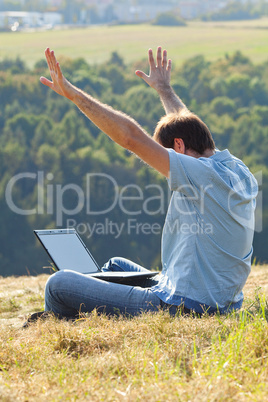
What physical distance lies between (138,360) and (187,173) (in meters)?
0.80

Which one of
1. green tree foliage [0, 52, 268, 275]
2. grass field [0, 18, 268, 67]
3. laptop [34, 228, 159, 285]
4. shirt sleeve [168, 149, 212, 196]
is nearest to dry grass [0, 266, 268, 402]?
shirt sleeve [168, 149, 212, 196]

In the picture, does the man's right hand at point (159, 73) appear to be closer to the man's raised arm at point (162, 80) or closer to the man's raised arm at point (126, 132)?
the man's raised arm at point (162, 80)

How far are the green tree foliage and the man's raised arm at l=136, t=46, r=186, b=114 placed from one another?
2737 centimetres

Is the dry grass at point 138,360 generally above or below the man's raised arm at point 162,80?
below

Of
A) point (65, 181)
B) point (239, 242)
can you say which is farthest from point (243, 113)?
point (239, 242)

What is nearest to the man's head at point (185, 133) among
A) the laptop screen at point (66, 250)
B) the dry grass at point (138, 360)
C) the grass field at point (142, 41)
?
the dry grass at point (138, 360)

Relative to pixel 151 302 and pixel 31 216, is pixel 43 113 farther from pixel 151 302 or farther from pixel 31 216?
pixel 151 302

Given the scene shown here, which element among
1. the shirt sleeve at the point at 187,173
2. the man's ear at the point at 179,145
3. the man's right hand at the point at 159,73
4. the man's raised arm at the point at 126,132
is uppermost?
the man's right hand at the point at 159,73

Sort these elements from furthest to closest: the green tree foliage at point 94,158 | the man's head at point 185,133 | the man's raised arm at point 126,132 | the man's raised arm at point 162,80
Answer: the green tree foliage at point 94,158, the man's raised arm at point 162,80, the man's head at point 185,133, the man's raised arm at point 126,132

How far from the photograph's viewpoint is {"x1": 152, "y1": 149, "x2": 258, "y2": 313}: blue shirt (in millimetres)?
2418

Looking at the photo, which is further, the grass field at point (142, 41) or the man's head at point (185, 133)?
the grass field at point (142, 41)

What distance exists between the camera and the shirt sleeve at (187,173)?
7.30 feet

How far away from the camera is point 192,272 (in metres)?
2.45

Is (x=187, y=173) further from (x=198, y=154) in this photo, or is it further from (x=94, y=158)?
(x=94, y=158)
